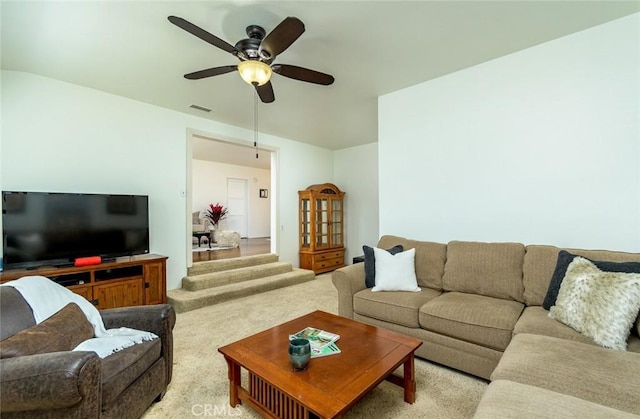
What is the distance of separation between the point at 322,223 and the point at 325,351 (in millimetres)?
4149

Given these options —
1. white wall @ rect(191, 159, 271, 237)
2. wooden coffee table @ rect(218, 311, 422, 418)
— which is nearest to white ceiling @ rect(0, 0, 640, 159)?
wooden coffee table @ rect(218, 311, 422, 418)

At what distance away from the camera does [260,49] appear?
192cm

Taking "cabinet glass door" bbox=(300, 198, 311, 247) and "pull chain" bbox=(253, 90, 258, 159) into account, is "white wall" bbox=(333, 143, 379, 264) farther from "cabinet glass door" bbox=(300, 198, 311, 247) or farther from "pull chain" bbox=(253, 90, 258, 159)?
"pull chain" bbox=(253, 90, 258, 159)

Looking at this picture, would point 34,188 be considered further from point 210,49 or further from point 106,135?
point 210,49

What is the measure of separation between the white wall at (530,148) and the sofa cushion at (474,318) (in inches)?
33.9

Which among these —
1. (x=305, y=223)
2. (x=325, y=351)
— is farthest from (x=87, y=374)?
(x=305, y=223)

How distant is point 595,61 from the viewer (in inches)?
88.3

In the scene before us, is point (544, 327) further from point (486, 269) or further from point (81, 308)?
point (81, 308)

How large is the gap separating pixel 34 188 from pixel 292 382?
11.0 ft

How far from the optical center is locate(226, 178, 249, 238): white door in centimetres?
871

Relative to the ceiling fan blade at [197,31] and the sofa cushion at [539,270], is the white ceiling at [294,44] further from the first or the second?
the sofa cushion at [539,270]

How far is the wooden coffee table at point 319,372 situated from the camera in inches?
49.8

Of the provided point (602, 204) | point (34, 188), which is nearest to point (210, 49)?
point (34, 188)

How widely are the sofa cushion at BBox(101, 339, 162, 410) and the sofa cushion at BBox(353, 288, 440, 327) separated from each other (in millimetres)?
1600
